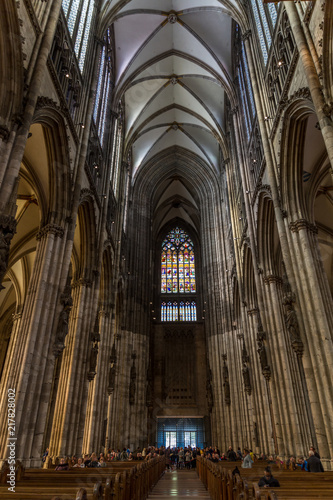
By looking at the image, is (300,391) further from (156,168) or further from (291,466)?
(156,168)

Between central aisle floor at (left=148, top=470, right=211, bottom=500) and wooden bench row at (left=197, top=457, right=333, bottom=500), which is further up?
wooden bench row at (left=197, top=457, right=333, bottom=500)

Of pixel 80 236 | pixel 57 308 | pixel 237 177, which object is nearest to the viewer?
pixel 57 308

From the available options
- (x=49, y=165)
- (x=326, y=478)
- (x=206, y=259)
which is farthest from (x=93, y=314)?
(x=206, y=259)

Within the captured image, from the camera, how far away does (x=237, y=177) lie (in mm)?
21125

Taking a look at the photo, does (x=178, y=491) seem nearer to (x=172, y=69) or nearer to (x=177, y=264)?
(x=172, y=69)

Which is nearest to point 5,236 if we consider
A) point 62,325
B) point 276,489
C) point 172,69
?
point 62,325

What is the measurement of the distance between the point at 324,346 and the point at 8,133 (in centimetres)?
915

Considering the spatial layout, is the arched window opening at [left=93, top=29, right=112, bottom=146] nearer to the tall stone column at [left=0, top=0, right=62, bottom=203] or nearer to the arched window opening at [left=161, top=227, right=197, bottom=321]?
the tall stone column at [left=0, top=0, right=62, bottom=203]

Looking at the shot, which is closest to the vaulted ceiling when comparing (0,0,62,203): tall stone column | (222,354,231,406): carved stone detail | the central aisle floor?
(0,0,62,203): tall stone column

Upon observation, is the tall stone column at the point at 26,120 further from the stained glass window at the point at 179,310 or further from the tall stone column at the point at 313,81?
the stained glass window at the point at 179,310

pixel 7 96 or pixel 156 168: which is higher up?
pixel 156 168

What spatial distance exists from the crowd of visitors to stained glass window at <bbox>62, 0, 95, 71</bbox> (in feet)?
47.7

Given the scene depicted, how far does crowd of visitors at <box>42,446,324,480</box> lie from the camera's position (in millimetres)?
7564

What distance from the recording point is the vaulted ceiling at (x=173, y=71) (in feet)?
67.1
